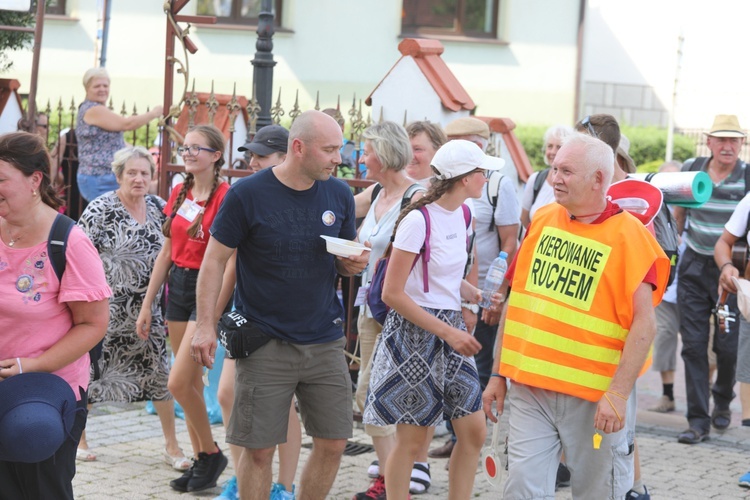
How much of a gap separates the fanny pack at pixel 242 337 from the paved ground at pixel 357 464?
4.75 ft

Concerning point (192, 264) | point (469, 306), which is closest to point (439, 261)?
point (469, 306)

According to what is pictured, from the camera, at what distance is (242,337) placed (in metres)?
5.01

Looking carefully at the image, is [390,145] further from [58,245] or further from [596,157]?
[58,245]

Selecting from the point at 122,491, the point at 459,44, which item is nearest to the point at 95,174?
the point at 122,491

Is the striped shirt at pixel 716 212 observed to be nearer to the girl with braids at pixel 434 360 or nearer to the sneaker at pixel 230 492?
the girl with braids at pixel 434 360

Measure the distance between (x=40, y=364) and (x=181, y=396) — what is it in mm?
2343

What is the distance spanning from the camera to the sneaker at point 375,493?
19.8ft

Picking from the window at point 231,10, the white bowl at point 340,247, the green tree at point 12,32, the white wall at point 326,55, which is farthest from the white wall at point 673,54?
the white bowl at point 340,247

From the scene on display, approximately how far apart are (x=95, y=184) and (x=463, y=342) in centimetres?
552

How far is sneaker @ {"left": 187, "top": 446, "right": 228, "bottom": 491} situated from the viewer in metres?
6.19

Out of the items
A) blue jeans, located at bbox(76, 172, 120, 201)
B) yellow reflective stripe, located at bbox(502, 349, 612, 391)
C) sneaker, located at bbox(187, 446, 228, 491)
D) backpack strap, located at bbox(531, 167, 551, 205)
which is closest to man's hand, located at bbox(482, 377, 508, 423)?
yellow reflective stripe, located at bbox(502, 349, 612, 391)

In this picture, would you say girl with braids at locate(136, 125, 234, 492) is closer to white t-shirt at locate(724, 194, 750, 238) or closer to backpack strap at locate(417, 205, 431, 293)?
backpack strap at locate(417, 205, 431, 293)

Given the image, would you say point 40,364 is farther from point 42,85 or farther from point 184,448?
point 42,85

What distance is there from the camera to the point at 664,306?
358 inches
